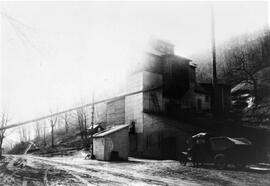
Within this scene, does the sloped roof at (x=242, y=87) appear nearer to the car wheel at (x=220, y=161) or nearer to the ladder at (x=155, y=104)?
the ladder at (x=155, y=104)

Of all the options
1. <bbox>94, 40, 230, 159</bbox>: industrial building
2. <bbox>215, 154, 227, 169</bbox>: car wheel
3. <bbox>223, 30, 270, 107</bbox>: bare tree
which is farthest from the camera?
<bbox>223, 30, 270, 107</bbox>: bare tree

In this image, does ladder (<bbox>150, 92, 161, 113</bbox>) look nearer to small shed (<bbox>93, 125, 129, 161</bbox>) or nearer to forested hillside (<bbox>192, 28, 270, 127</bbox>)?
small shed (<bbox>93, 125, 129, 161</bbox>)

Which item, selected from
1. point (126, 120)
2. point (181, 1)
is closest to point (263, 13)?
point (181, 1)

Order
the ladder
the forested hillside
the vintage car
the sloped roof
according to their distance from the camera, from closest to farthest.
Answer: the vintage car
the ladder
the forested hillside
the sloped roof

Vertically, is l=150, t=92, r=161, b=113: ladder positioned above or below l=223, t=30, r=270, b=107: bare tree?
below

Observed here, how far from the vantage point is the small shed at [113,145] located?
19.0 meters

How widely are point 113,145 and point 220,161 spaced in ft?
30.5

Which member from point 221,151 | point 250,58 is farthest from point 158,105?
point 250,58

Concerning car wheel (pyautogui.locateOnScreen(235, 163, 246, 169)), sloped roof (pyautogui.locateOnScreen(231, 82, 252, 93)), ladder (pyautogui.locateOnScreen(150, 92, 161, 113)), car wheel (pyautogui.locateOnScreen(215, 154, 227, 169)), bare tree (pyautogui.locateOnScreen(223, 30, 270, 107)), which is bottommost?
car wheel (pyautogui.locateOnScreen(235, 163, 246, 169))

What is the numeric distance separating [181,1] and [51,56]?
6174 mm

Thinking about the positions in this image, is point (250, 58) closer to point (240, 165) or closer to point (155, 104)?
point (155, 104)

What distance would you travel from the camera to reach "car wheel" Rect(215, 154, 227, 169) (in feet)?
40.7

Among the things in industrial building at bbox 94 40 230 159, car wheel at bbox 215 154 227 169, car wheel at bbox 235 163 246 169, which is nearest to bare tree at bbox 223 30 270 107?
industrial building at bbox 94 40 230 159

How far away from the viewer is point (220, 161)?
12.5m
